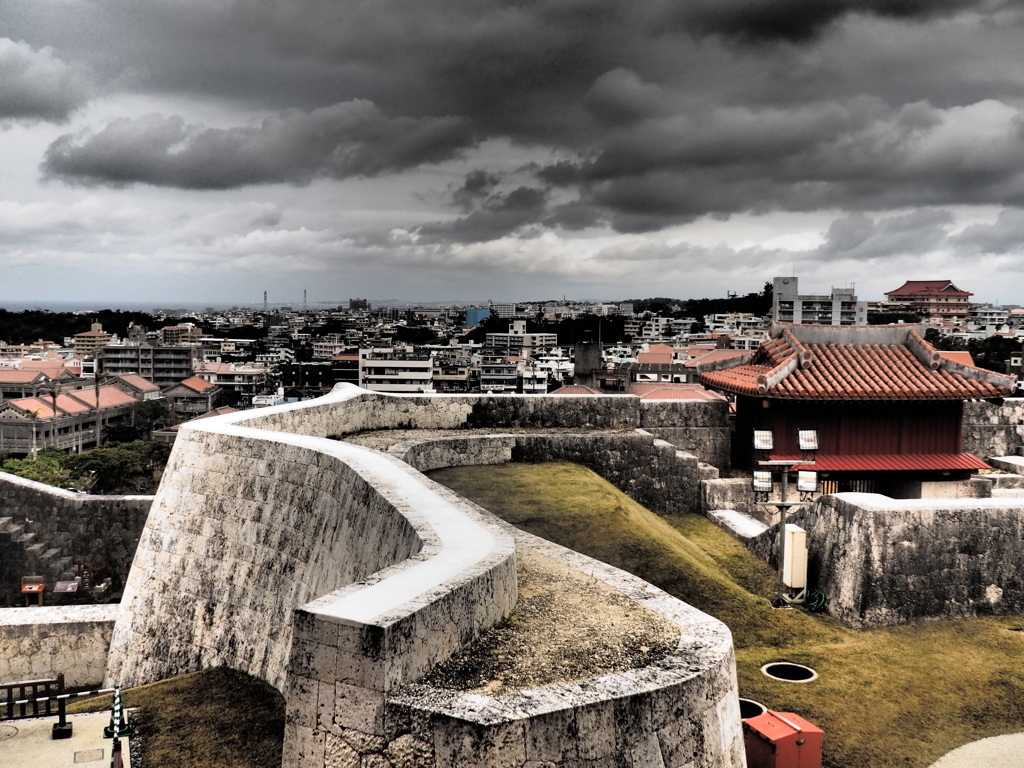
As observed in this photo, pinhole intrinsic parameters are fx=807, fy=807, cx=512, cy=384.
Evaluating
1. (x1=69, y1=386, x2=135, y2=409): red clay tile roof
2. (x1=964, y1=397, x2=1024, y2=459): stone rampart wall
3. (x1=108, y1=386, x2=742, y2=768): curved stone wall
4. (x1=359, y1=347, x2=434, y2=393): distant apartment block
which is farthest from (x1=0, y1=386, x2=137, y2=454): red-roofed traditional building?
(x1=964, y1=397, x2=1024, y2=459): stone rampart wall

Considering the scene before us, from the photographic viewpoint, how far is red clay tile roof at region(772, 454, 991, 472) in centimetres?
1369

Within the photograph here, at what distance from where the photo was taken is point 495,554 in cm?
576

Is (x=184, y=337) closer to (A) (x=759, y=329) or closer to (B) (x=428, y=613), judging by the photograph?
(A) (x=759, y=329)

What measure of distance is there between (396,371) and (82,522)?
6345cm

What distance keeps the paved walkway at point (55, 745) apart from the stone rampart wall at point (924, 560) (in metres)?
8.02

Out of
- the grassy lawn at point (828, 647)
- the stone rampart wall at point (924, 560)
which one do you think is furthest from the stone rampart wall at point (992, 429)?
the stone rampart wall at point (924, 560)

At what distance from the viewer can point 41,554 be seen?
1942 centimetres

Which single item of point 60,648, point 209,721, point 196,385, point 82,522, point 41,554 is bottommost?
point 196,385

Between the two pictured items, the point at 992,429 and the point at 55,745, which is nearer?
the point at 55,745

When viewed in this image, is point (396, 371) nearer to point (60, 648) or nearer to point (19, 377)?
point (19, 377)

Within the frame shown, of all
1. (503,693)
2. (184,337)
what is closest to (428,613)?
Result: (503,693)

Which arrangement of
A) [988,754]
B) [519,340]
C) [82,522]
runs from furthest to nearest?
[519,340] < [82,522] < [988,754]

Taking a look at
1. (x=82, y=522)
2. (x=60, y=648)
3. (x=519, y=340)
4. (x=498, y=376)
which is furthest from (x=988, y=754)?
(x=519, y=340)

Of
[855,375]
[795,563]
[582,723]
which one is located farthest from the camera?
[855,375]
